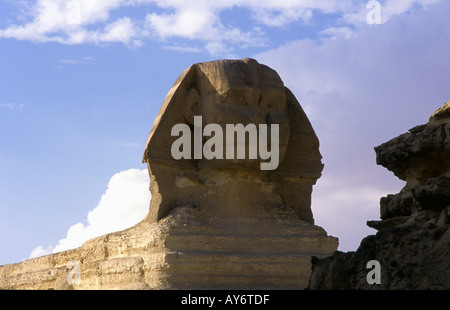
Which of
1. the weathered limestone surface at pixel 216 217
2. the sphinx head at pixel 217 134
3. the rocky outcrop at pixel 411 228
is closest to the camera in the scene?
the rocky outcrop at pixel 411 228

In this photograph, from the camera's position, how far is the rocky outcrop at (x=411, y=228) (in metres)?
4.25

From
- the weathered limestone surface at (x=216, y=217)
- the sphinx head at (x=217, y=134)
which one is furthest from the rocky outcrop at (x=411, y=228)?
the sphinx head at (x=217, y=134)

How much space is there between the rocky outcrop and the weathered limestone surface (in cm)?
821

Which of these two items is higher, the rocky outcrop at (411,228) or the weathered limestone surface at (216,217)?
the weathered limestone surface at (216,217)

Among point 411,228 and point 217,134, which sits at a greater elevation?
point 217,134

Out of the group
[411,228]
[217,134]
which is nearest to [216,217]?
[217,134]

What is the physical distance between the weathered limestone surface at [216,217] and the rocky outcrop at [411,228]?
821 centimetres

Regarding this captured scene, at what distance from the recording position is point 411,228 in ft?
14.5

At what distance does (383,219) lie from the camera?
222 inches

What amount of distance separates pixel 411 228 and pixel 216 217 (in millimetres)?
10105

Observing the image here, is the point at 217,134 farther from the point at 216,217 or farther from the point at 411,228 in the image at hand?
the point at 411,228

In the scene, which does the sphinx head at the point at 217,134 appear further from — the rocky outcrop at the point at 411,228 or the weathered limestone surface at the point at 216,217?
the rocky outcrop at the point at 411,228
